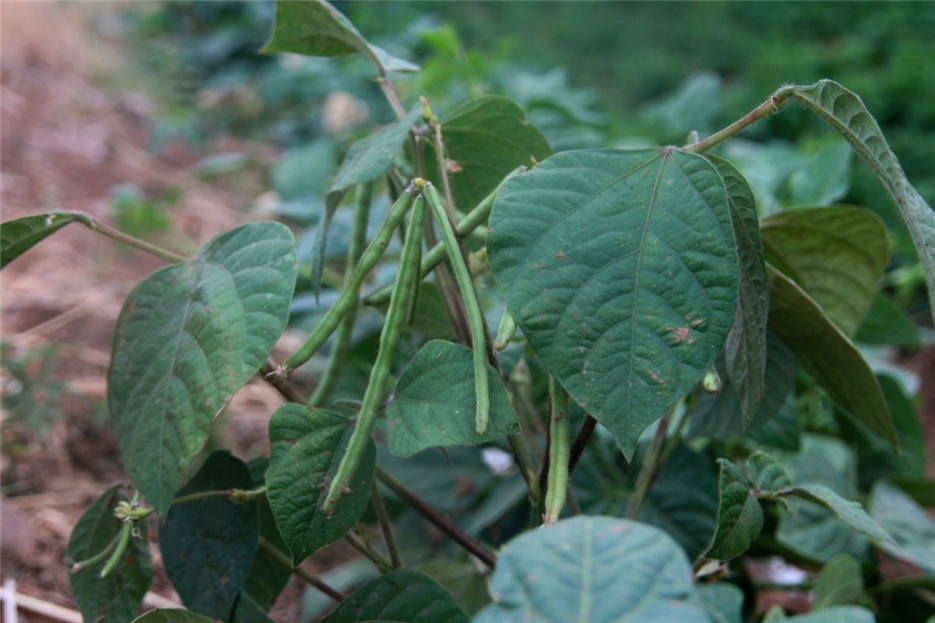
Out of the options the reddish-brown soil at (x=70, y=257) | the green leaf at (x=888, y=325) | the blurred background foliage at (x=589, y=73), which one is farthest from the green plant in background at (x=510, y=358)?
the blurred background foliage at (x=589, y=73)

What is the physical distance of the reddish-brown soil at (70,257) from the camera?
1130mm

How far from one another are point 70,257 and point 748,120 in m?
1.80

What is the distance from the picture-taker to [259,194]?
8.86ft

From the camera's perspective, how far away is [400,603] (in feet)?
2.04

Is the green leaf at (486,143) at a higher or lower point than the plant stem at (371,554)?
higher

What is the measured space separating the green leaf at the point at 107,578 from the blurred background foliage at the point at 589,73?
816 millimetres

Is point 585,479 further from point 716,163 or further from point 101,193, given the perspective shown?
point 101,193

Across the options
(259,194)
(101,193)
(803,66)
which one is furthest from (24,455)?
(803,66)

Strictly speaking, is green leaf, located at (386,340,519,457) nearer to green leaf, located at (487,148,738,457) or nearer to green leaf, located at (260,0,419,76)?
green leaf, located at (487,148,738,457)

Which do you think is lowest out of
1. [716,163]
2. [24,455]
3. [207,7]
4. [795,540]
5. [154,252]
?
[24,455]

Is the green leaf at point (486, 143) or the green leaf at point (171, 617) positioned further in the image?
the green leaf at point (486, 143)

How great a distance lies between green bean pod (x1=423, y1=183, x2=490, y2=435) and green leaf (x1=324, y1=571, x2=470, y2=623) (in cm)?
18

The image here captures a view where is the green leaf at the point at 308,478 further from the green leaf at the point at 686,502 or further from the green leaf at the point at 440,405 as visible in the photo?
the green leaf at the point at 686,502

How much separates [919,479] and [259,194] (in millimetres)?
2081
